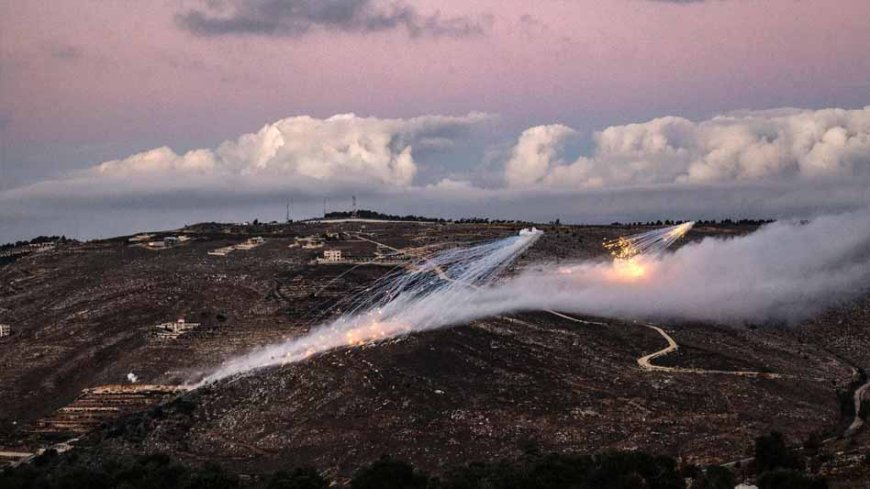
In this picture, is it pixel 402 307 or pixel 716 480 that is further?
pixel 402 307

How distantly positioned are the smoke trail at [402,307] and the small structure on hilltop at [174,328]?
1272 centimetres

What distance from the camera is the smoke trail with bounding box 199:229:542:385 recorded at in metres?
108

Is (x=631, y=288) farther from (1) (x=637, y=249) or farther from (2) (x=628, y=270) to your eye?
(1) (x=637, y=249)

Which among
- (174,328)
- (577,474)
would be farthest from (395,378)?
(174,328)

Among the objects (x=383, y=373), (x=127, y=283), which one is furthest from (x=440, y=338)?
(x=127, y=283)

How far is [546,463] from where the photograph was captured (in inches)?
2687

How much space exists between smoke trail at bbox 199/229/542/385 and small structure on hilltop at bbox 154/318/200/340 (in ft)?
41.7

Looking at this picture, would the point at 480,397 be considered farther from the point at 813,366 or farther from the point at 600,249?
the point at 600,249

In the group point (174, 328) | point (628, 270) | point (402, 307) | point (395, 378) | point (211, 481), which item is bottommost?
point (211, 481)

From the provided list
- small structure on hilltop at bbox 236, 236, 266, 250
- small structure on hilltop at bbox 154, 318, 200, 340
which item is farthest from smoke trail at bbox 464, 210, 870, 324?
small structure on hilltop at bbox 236, 236, 266, 250

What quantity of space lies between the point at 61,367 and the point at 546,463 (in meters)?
67.4

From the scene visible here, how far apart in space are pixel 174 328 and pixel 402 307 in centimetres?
2686

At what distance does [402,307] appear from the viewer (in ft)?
398

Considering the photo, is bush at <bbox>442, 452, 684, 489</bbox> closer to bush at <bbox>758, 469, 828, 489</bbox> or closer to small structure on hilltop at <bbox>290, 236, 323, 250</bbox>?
bush at <bbox>758, 469, 828, 489</bbox>
